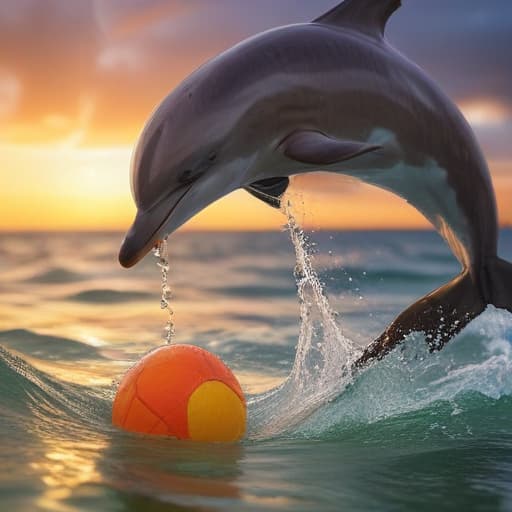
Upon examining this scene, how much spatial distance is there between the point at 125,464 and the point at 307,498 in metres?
1.00

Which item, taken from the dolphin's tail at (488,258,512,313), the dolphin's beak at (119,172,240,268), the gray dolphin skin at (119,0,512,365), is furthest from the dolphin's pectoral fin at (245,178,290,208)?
the dolphin's tail at (488,258,512,313)

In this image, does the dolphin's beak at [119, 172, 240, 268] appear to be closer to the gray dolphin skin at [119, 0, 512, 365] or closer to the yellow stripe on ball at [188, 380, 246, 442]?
the gray dolphin skin at [119, 0, 512, 365]

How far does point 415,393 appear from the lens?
6633 mm

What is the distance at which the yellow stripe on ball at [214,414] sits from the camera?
17.1 ft

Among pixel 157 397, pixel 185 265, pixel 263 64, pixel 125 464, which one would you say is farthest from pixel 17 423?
pixel 185 265

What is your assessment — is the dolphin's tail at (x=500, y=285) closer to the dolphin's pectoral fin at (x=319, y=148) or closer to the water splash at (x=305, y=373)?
the water splash at (x=305, y=373)

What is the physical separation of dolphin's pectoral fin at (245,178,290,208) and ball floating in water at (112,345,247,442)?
115cm

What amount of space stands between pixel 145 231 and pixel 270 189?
1.55m

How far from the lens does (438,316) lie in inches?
258

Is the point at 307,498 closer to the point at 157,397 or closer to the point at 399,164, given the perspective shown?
the point at 157,397

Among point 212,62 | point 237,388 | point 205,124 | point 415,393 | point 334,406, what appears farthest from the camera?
point 415,393

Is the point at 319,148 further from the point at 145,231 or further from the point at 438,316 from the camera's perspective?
the point at 438,316

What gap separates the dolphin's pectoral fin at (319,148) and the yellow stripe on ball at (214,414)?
1521 mm

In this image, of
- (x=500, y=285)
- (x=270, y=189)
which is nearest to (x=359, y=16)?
(x=270, y=189)
